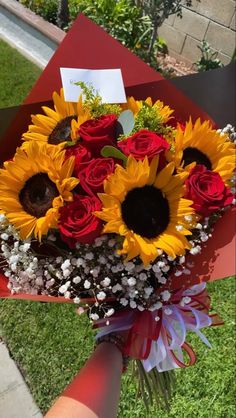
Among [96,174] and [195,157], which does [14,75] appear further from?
[96,174]

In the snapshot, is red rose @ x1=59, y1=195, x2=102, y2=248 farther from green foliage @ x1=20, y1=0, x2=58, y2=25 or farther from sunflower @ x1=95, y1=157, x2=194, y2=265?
green foliage @ x1=20, y1=0, x2=58, y2=25

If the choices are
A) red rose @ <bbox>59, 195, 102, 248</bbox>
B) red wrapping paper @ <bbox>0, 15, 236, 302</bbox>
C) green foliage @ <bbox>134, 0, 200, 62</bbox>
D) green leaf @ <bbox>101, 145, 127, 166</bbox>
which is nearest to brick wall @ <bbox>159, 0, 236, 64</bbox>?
green foliage @ <bbox>134, 0, 200, 62</bbox>

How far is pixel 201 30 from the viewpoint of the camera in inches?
181

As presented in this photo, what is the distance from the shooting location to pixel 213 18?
438 centimetres

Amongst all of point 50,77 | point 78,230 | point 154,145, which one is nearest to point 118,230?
point 78,230

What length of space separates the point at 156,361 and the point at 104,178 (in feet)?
2.46

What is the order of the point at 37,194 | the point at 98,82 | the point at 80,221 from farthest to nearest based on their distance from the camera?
1. the point at 98,82
2. the point at 37,194
3. the point at 80,221

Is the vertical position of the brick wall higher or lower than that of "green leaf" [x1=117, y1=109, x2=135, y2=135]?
lower

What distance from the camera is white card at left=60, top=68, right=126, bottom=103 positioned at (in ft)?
5.01

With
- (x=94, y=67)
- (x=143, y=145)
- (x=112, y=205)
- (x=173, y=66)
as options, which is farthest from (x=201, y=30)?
(x=112, y=205)

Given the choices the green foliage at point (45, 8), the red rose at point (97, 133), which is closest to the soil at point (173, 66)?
the green foliage at point (45, 8)

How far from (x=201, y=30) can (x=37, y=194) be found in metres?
3.81

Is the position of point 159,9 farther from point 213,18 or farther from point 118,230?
point 118,230

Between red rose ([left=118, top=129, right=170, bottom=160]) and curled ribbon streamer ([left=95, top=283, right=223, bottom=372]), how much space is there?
1.62 feet
